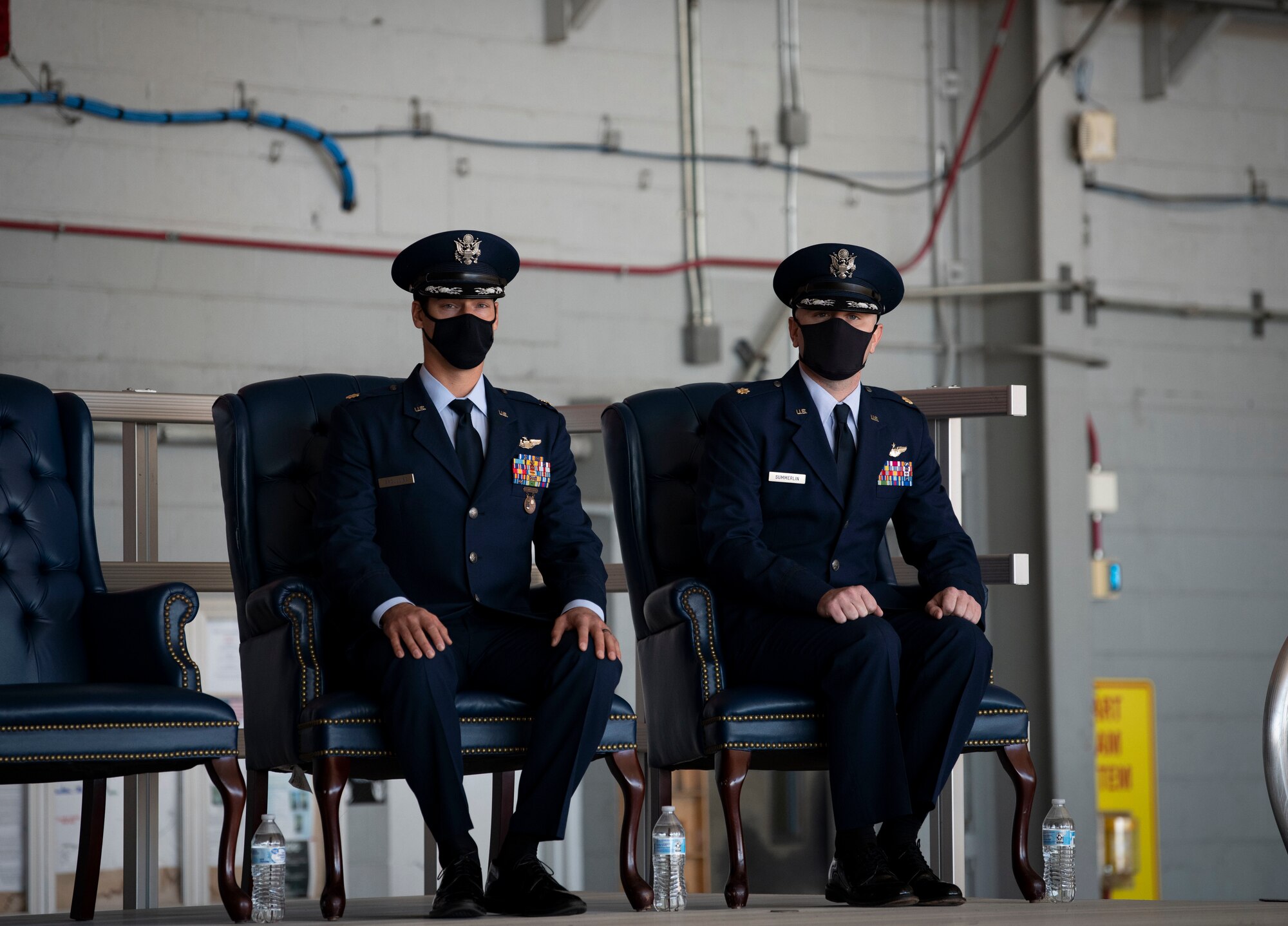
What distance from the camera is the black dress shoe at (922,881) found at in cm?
274

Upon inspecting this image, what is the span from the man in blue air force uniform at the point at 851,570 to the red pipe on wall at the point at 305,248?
10.6 ft

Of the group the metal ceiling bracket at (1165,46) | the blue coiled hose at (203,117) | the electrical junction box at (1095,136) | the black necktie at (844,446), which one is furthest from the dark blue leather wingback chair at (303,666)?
the metal ceiling bracket at (1165,46)

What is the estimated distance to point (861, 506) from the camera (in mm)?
3227

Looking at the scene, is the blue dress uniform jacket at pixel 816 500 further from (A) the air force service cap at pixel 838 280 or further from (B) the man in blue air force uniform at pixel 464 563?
(B) the man in blue air force uniform at pixel 464 563

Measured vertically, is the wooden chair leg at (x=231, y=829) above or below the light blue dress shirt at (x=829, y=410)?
below

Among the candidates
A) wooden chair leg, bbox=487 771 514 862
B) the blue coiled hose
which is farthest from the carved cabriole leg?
the blue coiled hose

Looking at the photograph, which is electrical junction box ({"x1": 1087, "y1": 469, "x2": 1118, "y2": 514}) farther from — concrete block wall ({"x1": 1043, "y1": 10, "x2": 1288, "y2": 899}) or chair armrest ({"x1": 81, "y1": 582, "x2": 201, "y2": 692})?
chair armrest ({"x1": 81, "y1": 582, "x2": 201, "y2": 692})

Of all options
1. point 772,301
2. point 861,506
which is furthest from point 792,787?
point 861,506

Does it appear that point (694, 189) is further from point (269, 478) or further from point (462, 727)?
point (462, 727)

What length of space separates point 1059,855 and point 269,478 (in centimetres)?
173

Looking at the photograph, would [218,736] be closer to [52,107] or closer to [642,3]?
[52,107]

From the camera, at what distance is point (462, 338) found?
120 inches

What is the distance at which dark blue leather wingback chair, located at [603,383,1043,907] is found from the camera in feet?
9.43

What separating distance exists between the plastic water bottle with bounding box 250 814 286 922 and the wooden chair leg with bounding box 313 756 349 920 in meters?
0.17
